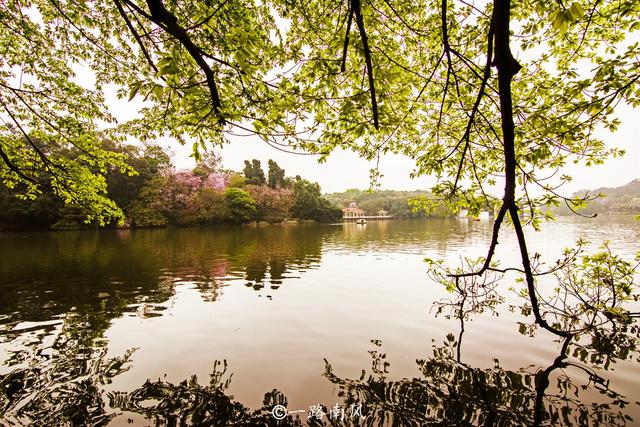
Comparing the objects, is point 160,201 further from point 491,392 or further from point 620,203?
point 620,203

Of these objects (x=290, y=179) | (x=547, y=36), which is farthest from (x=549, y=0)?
(x=290, y=179)

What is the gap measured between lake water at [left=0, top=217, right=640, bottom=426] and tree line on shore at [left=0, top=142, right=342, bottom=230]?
1777 inches

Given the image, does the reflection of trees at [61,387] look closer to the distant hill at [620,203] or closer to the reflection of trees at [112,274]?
the reflection of trees at [112,274]

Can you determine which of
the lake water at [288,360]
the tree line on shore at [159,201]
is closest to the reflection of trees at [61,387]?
the lake water at [288,360]

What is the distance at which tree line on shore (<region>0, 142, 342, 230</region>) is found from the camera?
48.5 meters

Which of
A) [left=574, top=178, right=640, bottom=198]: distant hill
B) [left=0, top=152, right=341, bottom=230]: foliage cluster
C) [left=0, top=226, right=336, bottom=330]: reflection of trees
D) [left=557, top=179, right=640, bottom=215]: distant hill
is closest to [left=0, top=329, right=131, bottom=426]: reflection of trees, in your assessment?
[left=0, top=226, right=336, bottom=330]: reflection of trees

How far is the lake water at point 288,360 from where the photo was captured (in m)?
5.16

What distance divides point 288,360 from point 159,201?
2317 inches

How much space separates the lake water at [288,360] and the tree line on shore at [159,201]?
45.1m

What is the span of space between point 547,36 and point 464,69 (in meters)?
1.61

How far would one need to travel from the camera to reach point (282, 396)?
5.69 metres

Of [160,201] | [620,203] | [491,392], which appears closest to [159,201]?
[160,201]

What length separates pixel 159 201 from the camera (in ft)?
188

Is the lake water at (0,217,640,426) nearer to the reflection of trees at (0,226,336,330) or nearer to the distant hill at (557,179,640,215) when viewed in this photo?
the reflection of trees at (0,226,336,330)
